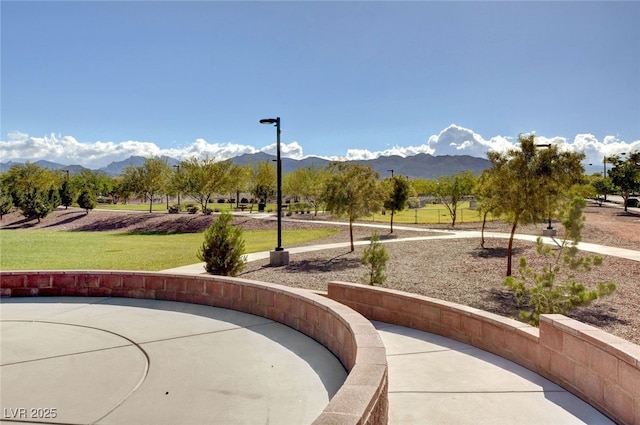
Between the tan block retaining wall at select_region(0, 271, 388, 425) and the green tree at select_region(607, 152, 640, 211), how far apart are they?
2033 inches

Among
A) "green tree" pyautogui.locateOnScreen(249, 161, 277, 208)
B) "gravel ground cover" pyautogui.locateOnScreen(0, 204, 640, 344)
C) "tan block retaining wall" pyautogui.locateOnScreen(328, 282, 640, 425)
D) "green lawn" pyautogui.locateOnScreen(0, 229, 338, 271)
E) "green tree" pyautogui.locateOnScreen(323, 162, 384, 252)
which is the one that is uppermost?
"green tree" pyautogui.locateOnScreen(249, 161, 277, 208)

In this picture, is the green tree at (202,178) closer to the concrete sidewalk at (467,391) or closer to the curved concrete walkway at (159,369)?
the curved concrete walkway at (159,369)

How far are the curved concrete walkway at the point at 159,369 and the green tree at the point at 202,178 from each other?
41.0 m

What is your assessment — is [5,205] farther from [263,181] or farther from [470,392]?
[470,392]

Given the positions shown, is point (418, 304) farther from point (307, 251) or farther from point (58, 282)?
point (307, 251)

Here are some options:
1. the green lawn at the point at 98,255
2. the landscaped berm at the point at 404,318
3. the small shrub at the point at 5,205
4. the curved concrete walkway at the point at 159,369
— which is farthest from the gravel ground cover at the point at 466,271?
the small shrub at the point at 5,205

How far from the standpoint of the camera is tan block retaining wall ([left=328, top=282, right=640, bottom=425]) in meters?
3.99

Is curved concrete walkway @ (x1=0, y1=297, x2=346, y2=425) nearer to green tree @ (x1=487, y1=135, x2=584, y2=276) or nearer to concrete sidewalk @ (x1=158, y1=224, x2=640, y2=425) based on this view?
concrete sidewalk @ (x1=158, y1=224, x2=640, y2=425)

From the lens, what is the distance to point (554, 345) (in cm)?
491

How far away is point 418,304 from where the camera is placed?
6.93 metres

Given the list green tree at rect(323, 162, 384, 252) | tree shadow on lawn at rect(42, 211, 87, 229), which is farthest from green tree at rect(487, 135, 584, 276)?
tree shadow on lawn at rect(42, 211, 87, 229)

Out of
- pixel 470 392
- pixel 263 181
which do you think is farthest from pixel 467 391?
pixel 263 181

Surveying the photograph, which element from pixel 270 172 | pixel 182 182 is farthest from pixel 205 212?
pixel 270 172

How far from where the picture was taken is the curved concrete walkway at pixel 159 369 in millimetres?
3955
